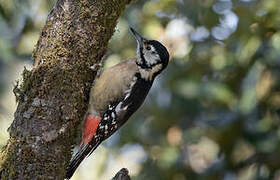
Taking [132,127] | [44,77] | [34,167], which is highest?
[132,127]

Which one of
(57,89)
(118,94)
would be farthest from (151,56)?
(57,89)

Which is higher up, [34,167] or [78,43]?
[78,43]

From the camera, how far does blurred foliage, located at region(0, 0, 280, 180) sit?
451 centimetres

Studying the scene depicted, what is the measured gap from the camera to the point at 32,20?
5.13 metres

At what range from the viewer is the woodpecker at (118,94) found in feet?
12.6

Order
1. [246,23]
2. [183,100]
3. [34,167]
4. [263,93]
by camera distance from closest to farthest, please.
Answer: [34,167], [246,23], [263,93], [183,100]

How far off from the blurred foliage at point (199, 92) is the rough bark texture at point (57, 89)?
1.34 meters

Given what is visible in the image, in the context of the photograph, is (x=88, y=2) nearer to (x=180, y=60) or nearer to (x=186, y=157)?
(x=180, y=60)

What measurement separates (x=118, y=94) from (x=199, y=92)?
109cm

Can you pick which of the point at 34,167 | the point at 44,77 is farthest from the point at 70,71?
the point at 34,167

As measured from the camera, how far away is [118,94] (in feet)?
13.3

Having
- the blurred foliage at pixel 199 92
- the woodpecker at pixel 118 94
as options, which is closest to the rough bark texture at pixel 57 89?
the woodpecker at pixel 118 94

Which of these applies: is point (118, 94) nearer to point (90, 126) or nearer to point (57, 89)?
point (90, 126)

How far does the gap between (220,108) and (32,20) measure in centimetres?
195
